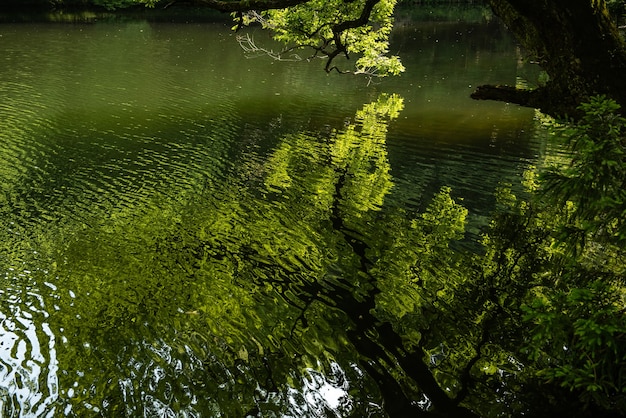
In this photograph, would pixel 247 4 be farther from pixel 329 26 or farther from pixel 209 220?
pixel 329 26

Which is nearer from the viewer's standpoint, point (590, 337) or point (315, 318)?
point (590, 337)

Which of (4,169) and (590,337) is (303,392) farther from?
(4,169)

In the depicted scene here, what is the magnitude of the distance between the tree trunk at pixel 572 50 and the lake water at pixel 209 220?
10.7ft

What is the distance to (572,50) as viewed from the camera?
621 centimetres

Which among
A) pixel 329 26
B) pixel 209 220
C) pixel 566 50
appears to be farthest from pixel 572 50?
pixel 329 26

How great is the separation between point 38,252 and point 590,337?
9588 mm

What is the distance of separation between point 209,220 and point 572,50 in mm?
8173

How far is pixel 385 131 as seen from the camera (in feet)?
69.1

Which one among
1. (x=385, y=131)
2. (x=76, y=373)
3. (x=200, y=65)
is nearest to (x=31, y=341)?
(x=76, y=373)

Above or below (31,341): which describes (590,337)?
above

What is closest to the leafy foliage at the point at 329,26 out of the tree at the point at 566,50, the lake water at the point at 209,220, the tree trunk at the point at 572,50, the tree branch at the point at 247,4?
the lake water at the point at 209,220

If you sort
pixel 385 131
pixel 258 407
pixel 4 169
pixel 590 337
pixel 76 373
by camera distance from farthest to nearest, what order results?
pixel 385 131 → pixel 4 169 → pixel 76 373 → pixel 258 407 → pixel 590 337

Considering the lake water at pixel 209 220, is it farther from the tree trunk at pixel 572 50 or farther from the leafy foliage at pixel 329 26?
the tree trunk at pixel 572 50

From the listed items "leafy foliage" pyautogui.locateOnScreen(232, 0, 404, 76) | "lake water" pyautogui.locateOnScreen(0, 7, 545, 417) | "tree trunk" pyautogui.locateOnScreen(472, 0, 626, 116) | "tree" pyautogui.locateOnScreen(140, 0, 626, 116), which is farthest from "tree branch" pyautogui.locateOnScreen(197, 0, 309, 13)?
"leafy foliage" pyautogui.locateOnScreen(232, 0, 404, 76)
